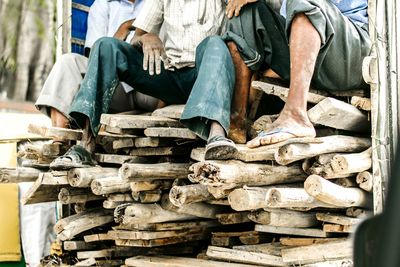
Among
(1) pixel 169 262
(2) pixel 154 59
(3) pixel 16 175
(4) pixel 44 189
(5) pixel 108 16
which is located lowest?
(1) pixel 169 262

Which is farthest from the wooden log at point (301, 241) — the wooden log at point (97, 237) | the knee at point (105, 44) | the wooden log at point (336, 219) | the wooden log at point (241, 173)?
the knee at point (105, 44)

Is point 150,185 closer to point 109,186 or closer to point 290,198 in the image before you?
point 109,186

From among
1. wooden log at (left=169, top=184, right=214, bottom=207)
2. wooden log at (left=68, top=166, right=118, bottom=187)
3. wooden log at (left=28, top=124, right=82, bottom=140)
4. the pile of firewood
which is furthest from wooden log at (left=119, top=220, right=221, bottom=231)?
wooden log at (left=28, top=124, right=82, bottom=140)

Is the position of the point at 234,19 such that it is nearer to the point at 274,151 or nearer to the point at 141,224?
the point at 274,151

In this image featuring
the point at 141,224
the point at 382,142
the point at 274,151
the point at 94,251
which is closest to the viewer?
the point at 274,151

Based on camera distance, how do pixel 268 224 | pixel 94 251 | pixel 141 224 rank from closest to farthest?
pixel 268 224 → pixel 141 224 → pixel 94 251

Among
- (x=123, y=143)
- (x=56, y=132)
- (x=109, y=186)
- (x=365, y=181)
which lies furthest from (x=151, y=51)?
(x=365, y=181)

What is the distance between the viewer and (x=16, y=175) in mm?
4875

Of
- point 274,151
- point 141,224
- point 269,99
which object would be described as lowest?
point 141,224

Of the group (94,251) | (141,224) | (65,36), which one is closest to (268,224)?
(141,224)

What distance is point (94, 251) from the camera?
4.61m

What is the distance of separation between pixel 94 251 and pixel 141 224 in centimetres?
75

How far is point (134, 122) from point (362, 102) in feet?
4.24

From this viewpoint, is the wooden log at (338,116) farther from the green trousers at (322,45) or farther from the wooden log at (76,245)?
the wooden log at (76,245)
